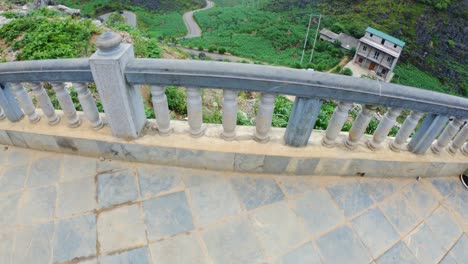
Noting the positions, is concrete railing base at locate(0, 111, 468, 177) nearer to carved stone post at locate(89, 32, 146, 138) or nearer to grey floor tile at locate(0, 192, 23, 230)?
carved stone post at locate(89, 32, 146, 138)

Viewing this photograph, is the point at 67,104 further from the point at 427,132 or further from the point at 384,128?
the point at 427,132

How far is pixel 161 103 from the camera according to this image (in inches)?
98.5

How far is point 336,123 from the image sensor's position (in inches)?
103

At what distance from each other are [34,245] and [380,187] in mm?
3369

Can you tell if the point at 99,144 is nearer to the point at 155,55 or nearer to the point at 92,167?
the point at 92,167

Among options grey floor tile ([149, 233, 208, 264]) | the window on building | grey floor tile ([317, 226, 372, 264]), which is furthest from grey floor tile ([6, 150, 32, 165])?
the window on building

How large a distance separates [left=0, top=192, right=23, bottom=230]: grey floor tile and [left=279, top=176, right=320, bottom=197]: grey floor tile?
2552 millimetres

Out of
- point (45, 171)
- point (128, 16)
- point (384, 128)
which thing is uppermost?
point (384, 128)

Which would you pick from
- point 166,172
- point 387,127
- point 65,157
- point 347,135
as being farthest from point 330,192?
point 65,157

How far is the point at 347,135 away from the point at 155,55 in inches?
300

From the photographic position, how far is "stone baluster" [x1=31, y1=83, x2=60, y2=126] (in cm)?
261

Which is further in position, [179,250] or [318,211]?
[318,211]

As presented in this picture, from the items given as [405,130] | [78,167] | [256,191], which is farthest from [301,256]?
[78,167]

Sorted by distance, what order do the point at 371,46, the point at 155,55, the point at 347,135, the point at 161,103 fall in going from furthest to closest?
the point at 371,46 → the point at 155,55 → the point at 347,135 → the point at 161,103
